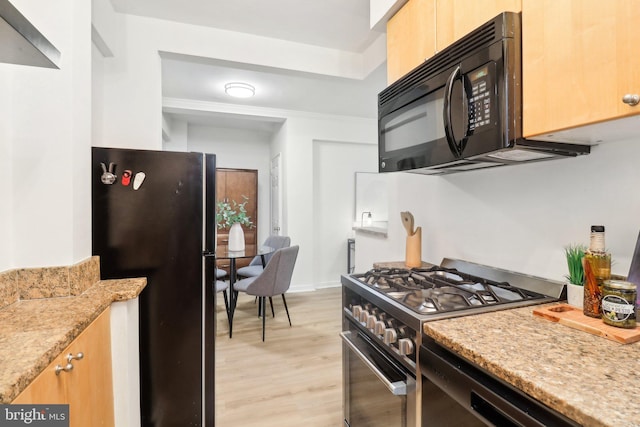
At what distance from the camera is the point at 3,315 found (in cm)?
104

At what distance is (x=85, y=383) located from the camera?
1.02 metres

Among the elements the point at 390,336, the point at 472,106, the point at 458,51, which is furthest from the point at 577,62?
the point at 390,336

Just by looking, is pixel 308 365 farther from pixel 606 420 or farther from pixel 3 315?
pixel 606 420

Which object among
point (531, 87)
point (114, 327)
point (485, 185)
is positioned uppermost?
point (531, 87)

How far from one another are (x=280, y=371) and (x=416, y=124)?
1.97m

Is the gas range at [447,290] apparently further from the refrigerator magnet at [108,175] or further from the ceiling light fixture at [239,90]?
the ceiling light fixture at [239,90]

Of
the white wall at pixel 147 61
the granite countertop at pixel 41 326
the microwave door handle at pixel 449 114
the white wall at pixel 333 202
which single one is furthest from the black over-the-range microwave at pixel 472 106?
the white wall at pixel 333 202

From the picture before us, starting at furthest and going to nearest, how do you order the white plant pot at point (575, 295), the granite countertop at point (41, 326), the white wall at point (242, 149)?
the white wall at point (242, 149) → the white plant pot at point (575, 295) → the granite countertop at point (41, 326)

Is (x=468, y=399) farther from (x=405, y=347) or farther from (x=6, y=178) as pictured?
(x=6, y=178)

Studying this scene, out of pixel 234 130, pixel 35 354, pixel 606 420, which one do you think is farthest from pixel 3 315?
pixel 234 130

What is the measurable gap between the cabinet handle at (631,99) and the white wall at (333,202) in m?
4.01

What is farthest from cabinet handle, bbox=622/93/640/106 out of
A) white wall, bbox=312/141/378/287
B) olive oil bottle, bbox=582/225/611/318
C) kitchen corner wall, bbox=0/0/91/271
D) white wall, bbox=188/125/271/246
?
white wall, bbox=188/125/271/246

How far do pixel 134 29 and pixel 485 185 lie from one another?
240 centimetres

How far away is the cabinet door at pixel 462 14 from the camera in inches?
41.6
